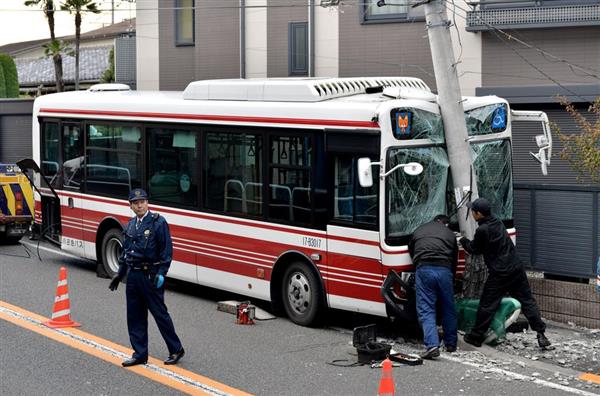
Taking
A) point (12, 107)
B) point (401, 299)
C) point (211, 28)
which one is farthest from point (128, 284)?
point (12, 107)

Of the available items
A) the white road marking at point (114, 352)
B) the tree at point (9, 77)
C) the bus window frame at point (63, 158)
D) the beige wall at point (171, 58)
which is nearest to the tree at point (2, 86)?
the tree at point (9, 77)

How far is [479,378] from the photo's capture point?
1008cm

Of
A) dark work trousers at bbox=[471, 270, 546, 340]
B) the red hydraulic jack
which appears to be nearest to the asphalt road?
the red hydraulic jack

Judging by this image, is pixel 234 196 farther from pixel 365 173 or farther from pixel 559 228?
pixel 559 228

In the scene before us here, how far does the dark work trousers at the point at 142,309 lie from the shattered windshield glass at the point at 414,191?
2.58 metres

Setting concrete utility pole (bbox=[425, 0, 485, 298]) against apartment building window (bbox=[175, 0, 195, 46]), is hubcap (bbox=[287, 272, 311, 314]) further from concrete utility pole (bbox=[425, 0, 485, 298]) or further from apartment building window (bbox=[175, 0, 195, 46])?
apartment building window (bbox=[175, 0, 195, 46])

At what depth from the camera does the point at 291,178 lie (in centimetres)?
1262

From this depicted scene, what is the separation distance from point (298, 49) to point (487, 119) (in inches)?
393

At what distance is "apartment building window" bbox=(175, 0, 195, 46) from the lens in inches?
971

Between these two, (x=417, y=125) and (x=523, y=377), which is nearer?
(x=523, y=377)

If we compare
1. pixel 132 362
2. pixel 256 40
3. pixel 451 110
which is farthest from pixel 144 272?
pixel 256 40

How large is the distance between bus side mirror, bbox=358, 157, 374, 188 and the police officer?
2156 mm

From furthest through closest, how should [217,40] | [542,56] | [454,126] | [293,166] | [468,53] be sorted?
[217,40], [468,53], [542,56], [293,166], [454,126]

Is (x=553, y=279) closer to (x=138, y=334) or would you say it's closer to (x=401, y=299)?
(x=401, y=299)
